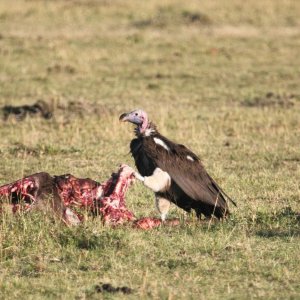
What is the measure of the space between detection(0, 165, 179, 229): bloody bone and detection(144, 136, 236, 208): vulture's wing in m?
0.28

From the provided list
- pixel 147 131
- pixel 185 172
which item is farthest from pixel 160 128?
pixel 185 172

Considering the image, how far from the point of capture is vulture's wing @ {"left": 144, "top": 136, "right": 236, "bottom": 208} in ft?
26.5

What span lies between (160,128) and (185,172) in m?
6.26

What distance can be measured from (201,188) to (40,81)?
11.8m

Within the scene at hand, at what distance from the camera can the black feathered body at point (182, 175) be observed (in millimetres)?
8070

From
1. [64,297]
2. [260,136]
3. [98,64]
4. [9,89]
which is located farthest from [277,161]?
[98,64]

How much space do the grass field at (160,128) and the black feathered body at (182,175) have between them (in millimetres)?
216

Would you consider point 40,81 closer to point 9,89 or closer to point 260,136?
point 9,89

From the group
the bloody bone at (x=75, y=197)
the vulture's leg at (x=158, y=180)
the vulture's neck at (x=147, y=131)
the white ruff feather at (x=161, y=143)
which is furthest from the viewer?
the vulture's neck at (x=147, y=131)

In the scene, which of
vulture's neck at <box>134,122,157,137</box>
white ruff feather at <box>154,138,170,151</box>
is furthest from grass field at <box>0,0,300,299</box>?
vulture's neck at <box>134,122,157,137</box>

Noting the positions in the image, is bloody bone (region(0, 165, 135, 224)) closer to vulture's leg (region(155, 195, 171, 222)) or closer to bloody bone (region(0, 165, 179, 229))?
bloody bone (region(0, 165, 179, 229))

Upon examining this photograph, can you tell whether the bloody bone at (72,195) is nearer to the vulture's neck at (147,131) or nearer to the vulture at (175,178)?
the vulture at (175,178)

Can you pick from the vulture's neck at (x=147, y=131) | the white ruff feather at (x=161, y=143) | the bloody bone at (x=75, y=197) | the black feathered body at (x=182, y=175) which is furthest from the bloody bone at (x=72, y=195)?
the vulture's neck at (x=147, y=131)

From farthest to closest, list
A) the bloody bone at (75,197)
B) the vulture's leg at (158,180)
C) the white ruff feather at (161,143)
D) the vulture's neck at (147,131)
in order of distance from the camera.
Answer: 1. the vulture's neck at (147,131)
2. the white ruff feather at (161,143)
3. the vulture's leg at (158,180)
4. the bloody bone at (75,197)
